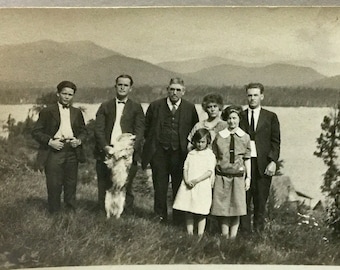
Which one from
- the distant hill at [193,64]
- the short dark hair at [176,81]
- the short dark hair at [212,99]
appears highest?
the distant hill at [193,64]

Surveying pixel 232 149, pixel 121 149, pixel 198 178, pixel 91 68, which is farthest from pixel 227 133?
pixel 91 68

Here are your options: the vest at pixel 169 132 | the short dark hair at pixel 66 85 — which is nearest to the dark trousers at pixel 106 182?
the vest at pixel 169 132

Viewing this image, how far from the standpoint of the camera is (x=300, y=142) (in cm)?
139

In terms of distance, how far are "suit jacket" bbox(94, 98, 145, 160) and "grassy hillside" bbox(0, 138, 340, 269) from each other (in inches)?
2.5

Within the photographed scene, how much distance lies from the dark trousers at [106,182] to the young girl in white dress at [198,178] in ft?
0.43

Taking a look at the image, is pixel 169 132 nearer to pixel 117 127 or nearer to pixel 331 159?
pixel 117 127

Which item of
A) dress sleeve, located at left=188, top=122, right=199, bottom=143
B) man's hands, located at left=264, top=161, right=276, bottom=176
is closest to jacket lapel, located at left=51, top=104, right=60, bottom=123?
dress sleeve, located at left=188, top=122, right=199, bottom=143

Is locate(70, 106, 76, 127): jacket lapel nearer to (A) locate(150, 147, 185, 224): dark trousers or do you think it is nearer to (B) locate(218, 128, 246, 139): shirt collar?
(A) locate(150, 147, 185, 224): dark trousers

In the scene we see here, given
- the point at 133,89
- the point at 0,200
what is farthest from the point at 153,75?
the point at 0,200

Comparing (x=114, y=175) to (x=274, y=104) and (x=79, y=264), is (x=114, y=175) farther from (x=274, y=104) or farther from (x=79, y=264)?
(x=274, y=104)

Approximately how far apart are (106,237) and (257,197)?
0.43 m

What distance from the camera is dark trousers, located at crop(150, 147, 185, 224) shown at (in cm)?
138

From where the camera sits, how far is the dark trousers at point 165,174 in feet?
4.53

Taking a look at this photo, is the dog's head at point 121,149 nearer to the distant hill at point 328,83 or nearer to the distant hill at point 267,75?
the distant hill at point 267,75
